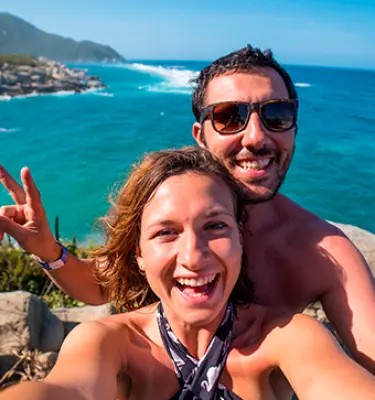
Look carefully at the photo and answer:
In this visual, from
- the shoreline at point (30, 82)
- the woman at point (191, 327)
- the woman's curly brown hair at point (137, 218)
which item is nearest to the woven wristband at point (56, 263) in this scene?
the woman's curly brown hair at point (137, 218)

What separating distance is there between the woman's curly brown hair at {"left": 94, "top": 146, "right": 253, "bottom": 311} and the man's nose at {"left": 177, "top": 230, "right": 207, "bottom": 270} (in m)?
0.31

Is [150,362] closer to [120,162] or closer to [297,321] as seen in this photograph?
[297,321]

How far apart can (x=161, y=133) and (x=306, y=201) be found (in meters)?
15.4

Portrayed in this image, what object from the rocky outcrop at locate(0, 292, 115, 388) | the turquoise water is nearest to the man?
the rocky outcrop at locate(0, 292, 115, 388)

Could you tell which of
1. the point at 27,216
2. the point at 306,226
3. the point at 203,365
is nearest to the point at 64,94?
the point at 27,216

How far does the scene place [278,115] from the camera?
247cm

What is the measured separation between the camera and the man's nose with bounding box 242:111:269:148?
96.7 inches

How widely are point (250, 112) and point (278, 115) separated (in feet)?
0.52

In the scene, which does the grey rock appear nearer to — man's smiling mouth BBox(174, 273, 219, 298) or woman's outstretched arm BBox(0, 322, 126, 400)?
woman's outstretched arm BBox(0, 322, 126, 400)

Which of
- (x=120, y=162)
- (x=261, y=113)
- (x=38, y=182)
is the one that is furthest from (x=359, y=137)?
(x=261, y=113)

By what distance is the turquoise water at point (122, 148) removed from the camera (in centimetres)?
1791

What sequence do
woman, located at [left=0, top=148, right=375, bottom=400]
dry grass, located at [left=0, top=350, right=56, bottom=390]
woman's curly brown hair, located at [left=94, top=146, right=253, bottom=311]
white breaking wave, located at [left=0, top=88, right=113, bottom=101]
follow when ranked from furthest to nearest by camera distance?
white breaking wave, located at [left=0, top=88, right=113, bottom=101], dry grass, located at [left=0, top=350, right=56, bottom=390], woman's curly brown hair, located at [left=94, top=146, right=253, bottom=311], woman, located at [left=0, top=148, right=375, bottom=400]

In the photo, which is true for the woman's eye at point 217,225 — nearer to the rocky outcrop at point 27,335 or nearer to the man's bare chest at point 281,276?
the man's bare chest at point 281,276

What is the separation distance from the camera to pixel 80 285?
2.80 metres
